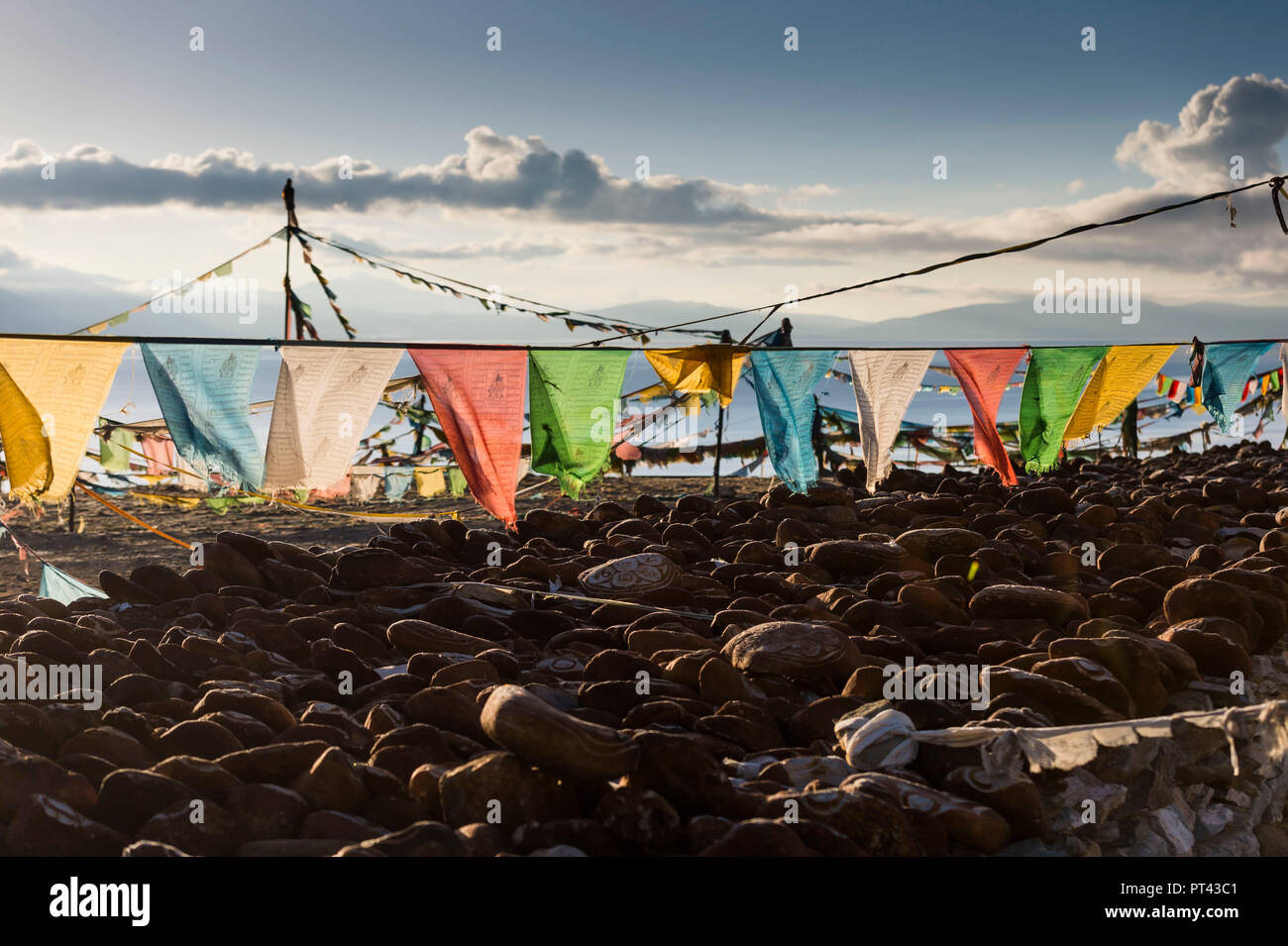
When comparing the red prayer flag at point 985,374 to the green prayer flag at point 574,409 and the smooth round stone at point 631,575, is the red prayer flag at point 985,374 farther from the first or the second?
the smooth round stone at point 631,575

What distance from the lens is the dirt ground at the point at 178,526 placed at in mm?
12906

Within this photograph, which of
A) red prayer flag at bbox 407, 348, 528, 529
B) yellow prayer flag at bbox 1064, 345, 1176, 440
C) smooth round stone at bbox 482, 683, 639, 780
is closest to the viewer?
smooth round stone at bbox 482, 683, 639, 780

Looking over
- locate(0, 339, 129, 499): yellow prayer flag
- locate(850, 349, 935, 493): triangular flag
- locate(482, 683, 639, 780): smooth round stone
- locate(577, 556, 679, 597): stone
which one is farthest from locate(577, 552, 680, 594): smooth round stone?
locate(0, 339, 129, 499): yellow prayer flag

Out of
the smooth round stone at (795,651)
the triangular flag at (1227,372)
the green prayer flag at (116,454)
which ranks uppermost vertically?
the triangular flag at (1227,372)

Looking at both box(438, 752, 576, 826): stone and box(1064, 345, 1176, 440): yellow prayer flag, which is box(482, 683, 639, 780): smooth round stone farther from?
box(1064, 345, 1176, 440): yellow prayer flag

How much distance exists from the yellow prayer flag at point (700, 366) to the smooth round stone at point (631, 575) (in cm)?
198

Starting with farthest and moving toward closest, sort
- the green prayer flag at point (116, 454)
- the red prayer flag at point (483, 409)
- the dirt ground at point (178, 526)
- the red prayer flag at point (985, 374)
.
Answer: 1. the green prayer flag at point (116, 454)
2. the dirt ground at point (178, 526)
3. the red prayer flag at point (985, 374)
4. the red prayer flag at point (483, 409)

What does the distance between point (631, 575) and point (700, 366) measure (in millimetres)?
2391

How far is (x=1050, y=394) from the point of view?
994 centimetres

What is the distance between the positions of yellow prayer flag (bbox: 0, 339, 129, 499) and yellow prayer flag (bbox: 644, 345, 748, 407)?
3981 mm

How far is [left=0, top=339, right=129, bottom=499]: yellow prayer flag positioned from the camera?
643 centimetres

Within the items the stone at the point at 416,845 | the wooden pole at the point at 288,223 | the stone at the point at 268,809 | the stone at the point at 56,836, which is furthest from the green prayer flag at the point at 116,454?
the stone at the point at 416,845
